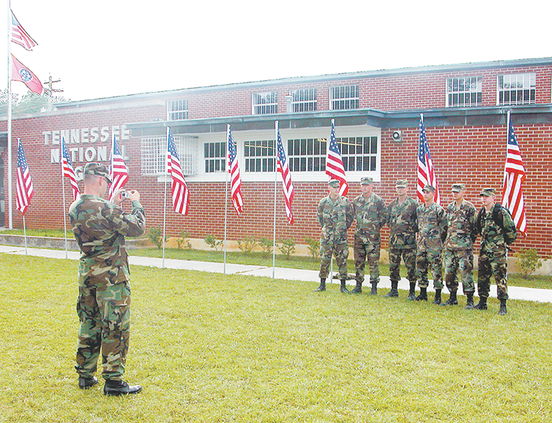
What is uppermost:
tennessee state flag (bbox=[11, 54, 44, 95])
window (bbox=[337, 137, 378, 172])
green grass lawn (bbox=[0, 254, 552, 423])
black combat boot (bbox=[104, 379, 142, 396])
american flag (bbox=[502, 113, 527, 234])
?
tennessee state flag (bbox=[11, 54, 44, 95])

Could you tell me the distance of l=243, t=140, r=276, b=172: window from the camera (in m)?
16.3

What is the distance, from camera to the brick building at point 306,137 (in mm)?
13102

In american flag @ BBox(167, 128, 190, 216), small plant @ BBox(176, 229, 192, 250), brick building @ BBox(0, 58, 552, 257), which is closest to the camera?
american flag @ BBox(167, 128, 190, 216)

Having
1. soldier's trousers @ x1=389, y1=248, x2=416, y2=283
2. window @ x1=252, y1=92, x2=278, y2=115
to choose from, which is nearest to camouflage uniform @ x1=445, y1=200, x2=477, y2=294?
soldier's trousers @ x1=389, y1=248, x2=416, y2=283

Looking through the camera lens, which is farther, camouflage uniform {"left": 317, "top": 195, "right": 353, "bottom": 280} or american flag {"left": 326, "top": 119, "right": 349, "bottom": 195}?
american flag {"left": 326, "top": 119, "right": 349, "bottom": 195}

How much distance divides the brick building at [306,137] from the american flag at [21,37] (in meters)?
3.12

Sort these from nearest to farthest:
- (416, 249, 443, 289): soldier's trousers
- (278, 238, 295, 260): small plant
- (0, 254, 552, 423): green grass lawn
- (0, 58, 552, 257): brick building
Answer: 1. (0, 254, 552, 423): green grass lawn
2. (416, 249, 443, 289): soldier's trousers
3. (0, 58, 552, 257): brick building
4. (278, 238, 295, 260): small plant

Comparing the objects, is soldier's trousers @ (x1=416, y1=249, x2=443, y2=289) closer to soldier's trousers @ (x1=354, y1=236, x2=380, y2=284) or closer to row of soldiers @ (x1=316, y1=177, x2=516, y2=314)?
row of soldiers @ (x1=316, y1=177, x2=516, y2=314)

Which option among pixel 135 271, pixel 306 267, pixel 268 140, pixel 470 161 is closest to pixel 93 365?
pixel 135 271

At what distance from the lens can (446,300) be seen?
31.1ft

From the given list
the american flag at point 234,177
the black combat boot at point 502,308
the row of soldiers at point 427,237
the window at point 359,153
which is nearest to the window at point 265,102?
the window at point 359,153

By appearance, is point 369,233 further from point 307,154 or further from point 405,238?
point 307,154

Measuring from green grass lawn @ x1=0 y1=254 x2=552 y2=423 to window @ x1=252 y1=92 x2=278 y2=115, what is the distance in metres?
15.4

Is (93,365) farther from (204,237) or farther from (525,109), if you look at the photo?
(204,237)
